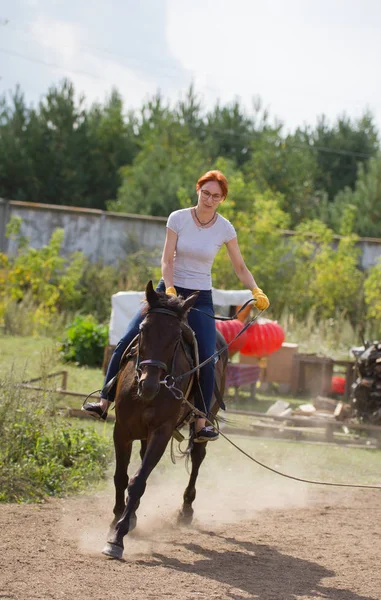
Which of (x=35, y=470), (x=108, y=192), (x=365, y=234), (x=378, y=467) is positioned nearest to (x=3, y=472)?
(x=35, y=470)

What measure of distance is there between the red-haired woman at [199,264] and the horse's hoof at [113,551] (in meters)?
1.27

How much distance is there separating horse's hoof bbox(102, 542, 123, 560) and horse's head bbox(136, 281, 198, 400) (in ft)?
3.43

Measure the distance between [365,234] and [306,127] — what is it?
11.6 metres

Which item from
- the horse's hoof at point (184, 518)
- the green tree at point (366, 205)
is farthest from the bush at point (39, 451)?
the green tree at point (366, 205)

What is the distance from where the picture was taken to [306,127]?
45.7 m

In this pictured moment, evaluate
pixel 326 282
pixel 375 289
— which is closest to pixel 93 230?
pixel 326 282

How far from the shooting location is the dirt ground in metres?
5.32

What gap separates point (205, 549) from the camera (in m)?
6.59

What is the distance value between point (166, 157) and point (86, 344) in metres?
21.8

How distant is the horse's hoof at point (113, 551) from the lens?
5.96 meters

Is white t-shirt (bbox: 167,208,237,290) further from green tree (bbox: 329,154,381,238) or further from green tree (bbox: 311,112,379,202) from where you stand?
green tree (bbox: 311,112,379,202)

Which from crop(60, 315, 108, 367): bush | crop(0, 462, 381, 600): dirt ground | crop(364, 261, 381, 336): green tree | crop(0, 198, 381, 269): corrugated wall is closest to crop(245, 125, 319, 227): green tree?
crop(0, 198, 381, 269): corrugated wall

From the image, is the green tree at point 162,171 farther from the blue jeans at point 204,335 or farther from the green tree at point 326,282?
the blue jeans at point 204,335

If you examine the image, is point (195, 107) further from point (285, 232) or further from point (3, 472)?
point (3, 472)
